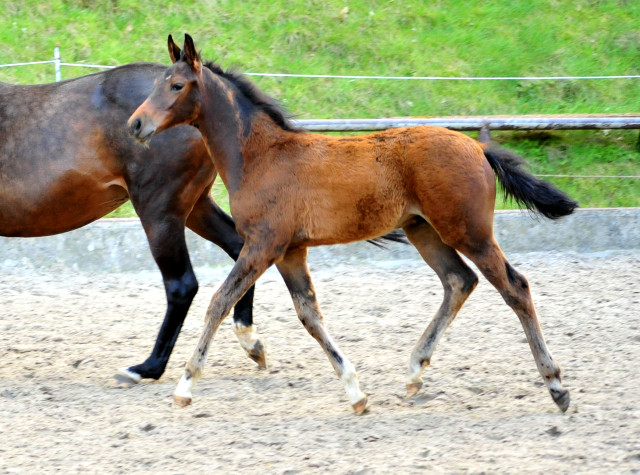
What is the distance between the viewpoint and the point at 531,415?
3.61 m

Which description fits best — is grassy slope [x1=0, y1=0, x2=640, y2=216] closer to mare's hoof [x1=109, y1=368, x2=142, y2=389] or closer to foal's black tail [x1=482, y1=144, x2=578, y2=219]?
foal's black tail [x1=482, y1=144, x2=578, y2=219]

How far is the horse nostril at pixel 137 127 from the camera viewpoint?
3656mm

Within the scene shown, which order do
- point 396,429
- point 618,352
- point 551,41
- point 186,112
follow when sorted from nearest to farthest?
point 396,429 < point 186,112 < point 618,352 < point 551,41

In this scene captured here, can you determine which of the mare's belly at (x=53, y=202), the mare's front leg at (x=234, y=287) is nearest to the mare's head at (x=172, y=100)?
the mare's front leg at (x=234, y=287)

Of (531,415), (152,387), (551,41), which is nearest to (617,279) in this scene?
(531,415)

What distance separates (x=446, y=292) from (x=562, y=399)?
82 centimetres

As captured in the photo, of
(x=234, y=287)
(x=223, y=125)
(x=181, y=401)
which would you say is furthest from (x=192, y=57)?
(x=181, y=401)

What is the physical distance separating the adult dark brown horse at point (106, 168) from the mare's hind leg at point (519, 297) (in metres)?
1.76

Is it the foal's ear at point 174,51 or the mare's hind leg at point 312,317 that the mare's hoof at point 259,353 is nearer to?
the mare's hind leg at point 312,317

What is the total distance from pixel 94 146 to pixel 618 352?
11.3 feet

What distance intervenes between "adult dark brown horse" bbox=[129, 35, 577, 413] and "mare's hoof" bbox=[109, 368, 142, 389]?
2.23 ft

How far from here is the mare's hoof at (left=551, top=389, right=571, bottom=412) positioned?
3.59 metres

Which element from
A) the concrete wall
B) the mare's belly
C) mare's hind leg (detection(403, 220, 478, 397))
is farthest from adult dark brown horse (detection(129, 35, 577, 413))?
the concrete wall

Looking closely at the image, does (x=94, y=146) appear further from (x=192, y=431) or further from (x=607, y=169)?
(x=607, y=169)
